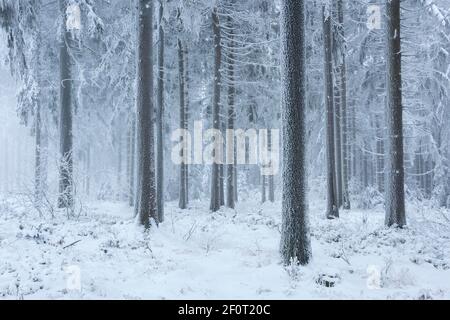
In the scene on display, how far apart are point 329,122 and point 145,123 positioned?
7.18m

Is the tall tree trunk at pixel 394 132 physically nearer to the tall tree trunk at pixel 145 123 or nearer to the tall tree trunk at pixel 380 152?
the tall tree trunk at pixel 145 123

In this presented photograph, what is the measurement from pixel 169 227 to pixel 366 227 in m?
5.61

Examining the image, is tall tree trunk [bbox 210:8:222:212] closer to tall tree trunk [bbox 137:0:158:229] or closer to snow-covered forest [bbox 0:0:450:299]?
snow-covered forest [bbox 0:0:450:299]

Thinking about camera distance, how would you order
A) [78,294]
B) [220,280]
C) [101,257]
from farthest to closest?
[101,257], [220,280], [78,294]

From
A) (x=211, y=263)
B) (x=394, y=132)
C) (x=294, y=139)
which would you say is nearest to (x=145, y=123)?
(x=211, y=263)

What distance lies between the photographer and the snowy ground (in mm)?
5695

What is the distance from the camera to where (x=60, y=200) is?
43.5ft

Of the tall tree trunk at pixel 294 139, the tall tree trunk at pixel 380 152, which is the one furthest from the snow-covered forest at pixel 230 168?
the tall tree trunk at pixel 380 152

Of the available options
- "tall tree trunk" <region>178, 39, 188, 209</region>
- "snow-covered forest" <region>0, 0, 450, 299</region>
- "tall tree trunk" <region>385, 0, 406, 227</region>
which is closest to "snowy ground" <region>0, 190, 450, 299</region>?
"snow-covered forest" <region>0, 0, 450, 299</region>

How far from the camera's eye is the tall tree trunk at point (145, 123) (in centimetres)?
985

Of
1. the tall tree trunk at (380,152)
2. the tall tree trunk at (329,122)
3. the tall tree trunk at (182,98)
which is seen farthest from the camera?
the tall tree trunk at (380,152)

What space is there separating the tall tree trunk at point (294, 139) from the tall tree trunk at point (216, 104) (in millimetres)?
8810
